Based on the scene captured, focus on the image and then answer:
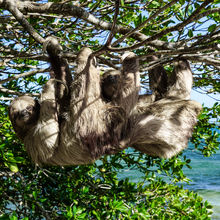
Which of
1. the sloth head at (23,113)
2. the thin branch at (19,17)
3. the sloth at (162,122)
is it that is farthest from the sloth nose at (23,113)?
the sloth at (162,122)

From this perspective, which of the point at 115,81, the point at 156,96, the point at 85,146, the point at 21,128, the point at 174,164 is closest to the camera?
the point at 85,146

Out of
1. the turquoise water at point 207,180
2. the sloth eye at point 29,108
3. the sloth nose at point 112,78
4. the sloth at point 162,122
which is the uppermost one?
the sloth nose at point 112,78

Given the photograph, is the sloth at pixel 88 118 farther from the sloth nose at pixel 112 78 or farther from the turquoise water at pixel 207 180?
the turquoise water at pixel 207 180

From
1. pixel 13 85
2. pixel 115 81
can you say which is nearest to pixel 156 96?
pixel 115 81

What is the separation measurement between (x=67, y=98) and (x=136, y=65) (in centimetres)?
112

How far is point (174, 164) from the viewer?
216 inches

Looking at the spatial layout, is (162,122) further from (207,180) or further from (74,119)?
(207,180)

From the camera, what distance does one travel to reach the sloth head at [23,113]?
3641mm

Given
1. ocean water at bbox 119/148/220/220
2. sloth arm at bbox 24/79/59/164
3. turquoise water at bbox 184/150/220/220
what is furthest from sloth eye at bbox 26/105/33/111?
turquoise water at bbox 184/150/220/220

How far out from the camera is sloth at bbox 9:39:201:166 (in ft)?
11.4

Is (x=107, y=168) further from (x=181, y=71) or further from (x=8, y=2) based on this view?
(x=8, y=2)

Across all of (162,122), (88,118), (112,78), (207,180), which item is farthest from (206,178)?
(88,118)

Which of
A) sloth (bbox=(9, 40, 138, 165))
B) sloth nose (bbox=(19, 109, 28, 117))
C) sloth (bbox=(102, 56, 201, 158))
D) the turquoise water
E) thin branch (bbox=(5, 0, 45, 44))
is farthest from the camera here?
the turquoise water

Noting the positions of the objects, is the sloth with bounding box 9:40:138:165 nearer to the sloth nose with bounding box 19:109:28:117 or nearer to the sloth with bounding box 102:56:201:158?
the sloth nose with bounding box 19:109:28:117
